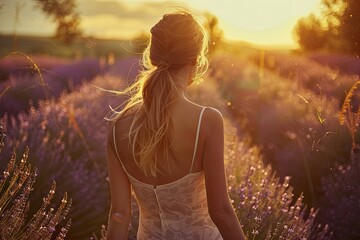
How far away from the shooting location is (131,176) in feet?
9.65

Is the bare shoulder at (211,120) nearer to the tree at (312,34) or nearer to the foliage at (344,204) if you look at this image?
the foliage at (344,204)

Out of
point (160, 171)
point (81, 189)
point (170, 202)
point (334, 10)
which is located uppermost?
point (334, 10)

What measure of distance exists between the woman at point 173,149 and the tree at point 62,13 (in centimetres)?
288

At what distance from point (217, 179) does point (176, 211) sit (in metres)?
0.39

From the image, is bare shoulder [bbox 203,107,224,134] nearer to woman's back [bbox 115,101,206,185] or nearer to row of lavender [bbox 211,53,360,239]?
woman's back [bbox 115,101,206,185]

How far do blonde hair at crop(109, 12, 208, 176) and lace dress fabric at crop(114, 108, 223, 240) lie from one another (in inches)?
5.7

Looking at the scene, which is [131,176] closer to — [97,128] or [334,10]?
[97,128]

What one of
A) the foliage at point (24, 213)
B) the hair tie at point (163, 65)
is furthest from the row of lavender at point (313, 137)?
the foliage at point (24, 213)

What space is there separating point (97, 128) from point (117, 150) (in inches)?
169

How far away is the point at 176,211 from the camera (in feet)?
9.77

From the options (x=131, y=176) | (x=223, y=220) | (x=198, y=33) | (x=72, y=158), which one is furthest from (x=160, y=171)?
(x=72, y=158)

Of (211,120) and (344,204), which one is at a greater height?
(211,120)

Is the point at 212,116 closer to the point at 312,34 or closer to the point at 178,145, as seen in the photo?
the point at 178,145

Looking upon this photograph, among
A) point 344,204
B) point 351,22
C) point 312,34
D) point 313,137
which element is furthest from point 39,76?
point 344,204
